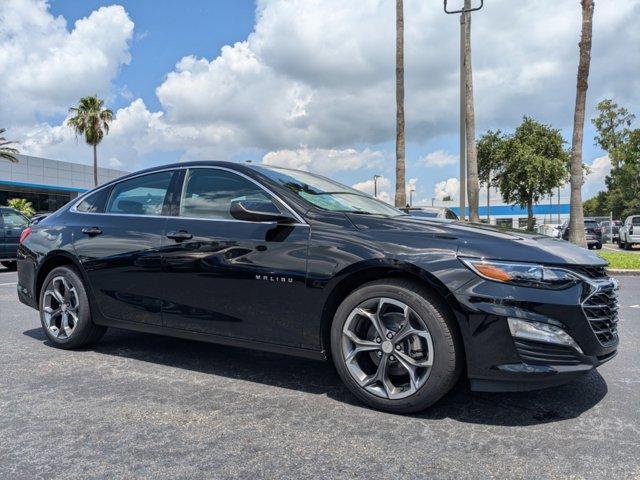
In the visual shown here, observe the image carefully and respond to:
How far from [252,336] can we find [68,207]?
8.18 feet

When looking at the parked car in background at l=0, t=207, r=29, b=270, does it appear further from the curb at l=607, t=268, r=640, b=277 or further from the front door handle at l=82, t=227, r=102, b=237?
the curb at l=607, t=268, r=640, b=277

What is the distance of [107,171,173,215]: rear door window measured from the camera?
4418mm

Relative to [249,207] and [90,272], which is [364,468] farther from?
[90,272]

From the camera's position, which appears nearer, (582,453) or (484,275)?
(582,453)

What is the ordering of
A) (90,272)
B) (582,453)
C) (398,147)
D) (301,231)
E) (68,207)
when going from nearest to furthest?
(582,453) < (301,231) < (90,272) < (68,207) < (398,147)

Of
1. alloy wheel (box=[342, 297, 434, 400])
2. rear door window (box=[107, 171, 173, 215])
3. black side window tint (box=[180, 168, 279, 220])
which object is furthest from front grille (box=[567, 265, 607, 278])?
rear door window (box=[107, 171, 173, 215])

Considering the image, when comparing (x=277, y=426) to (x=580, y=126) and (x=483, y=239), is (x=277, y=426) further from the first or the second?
(x=580, y=126)

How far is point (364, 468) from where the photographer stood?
2582 mm

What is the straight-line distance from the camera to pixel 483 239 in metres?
3.21

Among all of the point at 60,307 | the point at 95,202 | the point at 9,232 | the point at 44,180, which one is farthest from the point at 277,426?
the point at 44,180

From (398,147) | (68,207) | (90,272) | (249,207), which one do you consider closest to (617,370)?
(249,207)

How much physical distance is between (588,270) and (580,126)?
1383 cm

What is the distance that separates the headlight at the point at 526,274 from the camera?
300 centimetres

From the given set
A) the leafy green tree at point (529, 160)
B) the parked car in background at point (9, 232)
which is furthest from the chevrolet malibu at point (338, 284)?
the leafy green tree at point (529, 160)
